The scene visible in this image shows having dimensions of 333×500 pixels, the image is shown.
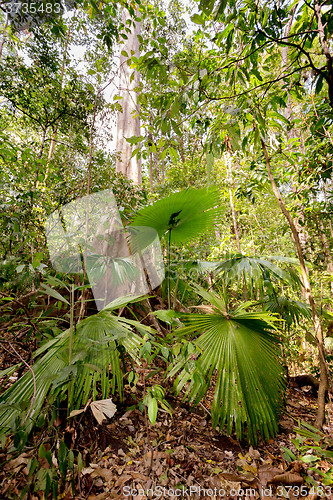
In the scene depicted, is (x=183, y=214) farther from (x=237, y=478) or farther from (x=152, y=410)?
(x=237, y=478)

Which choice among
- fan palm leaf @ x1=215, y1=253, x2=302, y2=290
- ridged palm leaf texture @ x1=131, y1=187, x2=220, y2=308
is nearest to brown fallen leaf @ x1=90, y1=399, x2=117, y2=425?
ridged palm leaf texture @ x1=131, y1=187, x2=220, y2=308

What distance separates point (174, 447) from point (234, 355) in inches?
27.6

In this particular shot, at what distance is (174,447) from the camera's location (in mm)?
1358

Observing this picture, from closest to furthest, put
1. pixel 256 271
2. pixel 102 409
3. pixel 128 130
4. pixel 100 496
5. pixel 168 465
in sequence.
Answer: pixel 102 409 < pixel 100 496 < pixel 168 465 < pixel 256 271 < pixel 128 130

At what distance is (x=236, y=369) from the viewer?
3.96ft

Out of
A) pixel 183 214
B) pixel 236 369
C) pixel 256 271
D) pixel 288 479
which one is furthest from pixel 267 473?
pixel 183 214

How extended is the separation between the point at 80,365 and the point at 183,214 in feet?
3.95

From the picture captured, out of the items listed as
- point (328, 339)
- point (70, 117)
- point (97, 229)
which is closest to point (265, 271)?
point (328, 339)

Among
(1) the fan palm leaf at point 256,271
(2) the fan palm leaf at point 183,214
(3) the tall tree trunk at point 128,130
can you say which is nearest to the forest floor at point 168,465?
(1) the fan palm leaf at point 256,271

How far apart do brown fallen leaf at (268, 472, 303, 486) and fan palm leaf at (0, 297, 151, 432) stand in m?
0.86

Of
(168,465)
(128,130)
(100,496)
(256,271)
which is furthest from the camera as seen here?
(128,130)

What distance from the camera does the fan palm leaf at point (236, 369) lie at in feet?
3.81

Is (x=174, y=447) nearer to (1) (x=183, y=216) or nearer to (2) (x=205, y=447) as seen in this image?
(2) (x=205, y=447)

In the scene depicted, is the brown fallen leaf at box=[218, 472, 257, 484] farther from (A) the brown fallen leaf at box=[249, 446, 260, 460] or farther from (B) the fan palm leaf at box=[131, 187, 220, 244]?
(B) the fan palm leaf at box=[131, 187, 220, 244]
